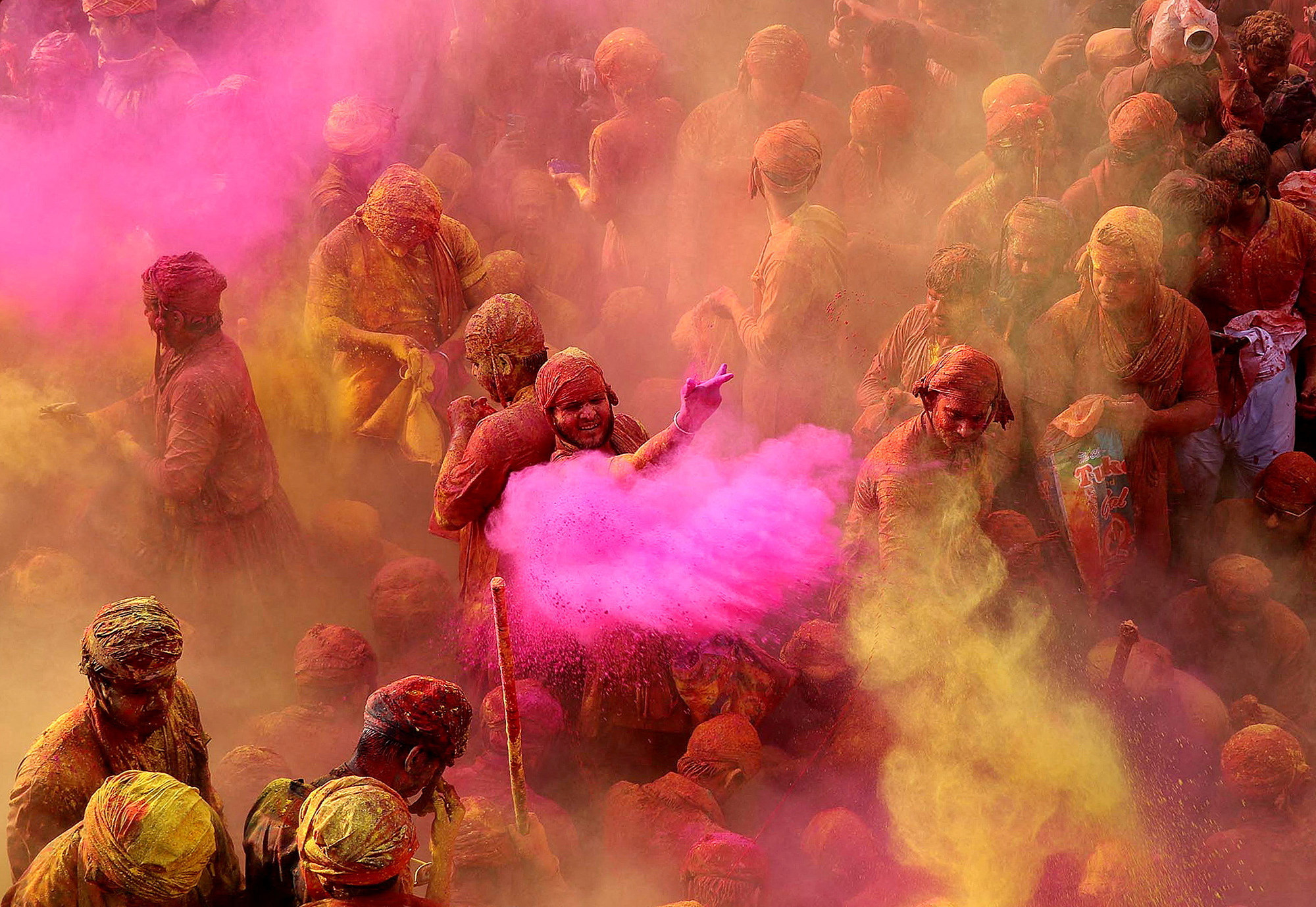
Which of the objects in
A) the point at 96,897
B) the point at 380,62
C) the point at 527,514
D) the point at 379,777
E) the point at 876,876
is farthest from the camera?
the point at 380,62

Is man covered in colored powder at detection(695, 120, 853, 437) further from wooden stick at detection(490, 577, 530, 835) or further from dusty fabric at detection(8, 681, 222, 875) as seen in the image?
dusty fabric at detection(8, 681, 222, 875)

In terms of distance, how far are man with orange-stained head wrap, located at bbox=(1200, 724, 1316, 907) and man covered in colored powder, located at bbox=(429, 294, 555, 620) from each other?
3.38 metres

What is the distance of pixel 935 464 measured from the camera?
5.91 metres

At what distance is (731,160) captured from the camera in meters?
9.02

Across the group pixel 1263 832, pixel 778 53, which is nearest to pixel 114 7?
pixel 778 53

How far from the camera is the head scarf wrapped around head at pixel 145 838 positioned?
3.60 m

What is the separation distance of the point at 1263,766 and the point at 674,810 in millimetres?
2606

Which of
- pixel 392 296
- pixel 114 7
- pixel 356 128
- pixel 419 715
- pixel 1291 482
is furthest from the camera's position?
pixel 114 7

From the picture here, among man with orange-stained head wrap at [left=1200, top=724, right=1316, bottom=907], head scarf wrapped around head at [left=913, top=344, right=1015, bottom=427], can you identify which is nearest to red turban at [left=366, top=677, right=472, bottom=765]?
head scarf wrapped around head at [left=913, top=344, right=1015, bottom=427]

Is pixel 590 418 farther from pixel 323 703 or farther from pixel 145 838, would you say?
pixel 145 838

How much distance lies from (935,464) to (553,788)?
230cm

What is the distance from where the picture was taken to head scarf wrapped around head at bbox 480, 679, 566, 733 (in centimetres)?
581

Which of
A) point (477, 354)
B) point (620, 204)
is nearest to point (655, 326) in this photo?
point (620, 204)

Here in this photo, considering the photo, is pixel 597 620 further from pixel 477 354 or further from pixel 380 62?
pixel 380 62
